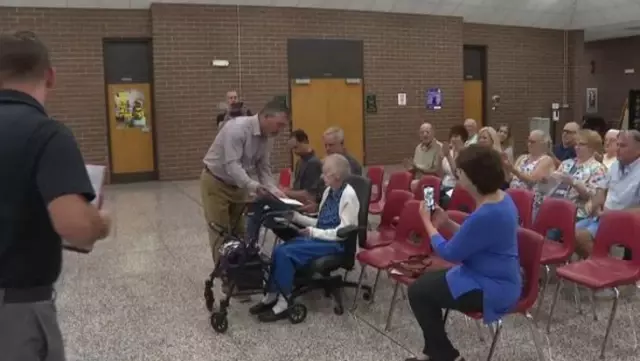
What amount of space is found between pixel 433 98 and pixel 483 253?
11.3 metres

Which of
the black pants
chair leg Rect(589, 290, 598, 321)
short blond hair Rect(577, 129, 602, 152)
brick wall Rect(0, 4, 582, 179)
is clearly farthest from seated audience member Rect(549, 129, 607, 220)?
brick wall Rect(0, 4, 582, 179)

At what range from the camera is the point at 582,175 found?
534cm

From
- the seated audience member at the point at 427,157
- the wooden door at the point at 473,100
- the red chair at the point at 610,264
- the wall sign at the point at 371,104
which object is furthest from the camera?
the wooden door at the point at 473,100

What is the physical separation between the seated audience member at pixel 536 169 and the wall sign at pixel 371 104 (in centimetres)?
767

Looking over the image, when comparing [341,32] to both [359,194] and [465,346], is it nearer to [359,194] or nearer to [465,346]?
[359,194]

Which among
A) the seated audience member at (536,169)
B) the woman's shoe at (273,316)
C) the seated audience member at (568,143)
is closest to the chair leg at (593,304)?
the seated audience member at (536,169)

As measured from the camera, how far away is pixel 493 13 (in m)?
14.7

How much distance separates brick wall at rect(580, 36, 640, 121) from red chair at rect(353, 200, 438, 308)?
55.0 ft

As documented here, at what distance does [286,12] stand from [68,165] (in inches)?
440

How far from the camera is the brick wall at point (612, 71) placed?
19219mm

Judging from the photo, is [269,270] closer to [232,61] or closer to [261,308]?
[261,308]

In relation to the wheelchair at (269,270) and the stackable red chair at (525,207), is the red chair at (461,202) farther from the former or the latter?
the wheelchair at (269,270)

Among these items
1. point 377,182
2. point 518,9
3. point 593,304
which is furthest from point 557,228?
point 518,9

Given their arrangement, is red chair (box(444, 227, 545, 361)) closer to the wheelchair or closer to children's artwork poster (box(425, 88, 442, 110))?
the wheelchair
